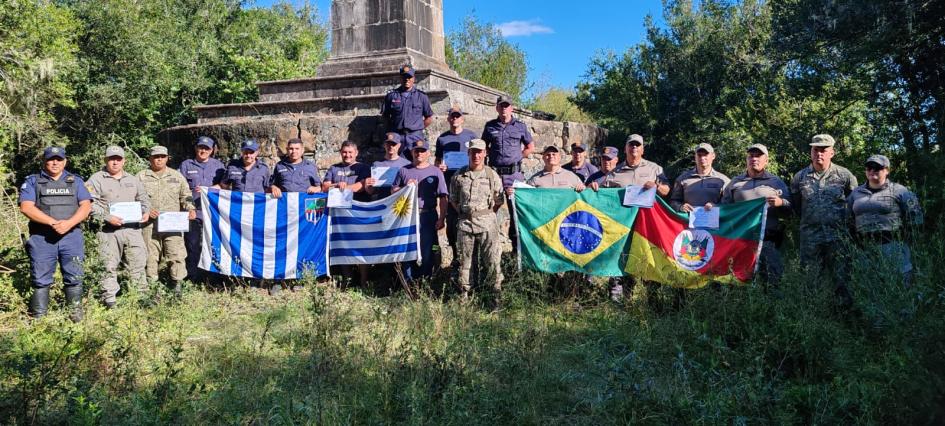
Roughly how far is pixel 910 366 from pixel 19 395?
5095mm

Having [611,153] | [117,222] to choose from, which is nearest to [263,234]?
[117,222]

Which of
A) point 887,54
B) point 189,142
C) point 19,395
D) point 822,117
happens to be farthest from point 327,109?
point 822,117

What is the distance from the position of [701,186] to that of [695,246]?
2.02 ft

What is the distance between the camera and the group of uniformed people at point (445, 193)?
597 cm

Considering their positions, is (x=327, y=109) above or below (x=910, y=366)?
above

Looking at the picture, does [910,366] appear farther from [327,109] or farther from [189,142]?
[189,142]

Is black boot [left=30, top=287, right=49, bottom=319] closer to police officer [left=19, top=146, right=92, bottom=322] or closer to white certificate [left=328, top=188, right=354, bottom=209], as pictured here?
police officer [left=19, top=146, right=92, bottom=322]

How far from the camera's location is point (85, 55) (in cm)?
1647

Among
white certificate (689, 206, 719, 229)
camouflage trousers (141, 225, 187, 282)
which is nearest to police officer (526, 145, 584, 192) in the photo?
white certificate (689, 206, 719, 229)

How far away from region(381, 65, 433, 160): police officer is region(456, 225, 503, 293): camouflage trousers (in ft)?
6.74

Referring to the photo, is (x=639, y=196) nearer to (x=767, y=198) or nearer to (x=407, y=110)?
(x=767, y=198)

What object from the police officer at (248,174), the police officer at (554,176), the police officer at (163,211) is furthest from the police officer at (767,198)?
the police officer at (163,211)

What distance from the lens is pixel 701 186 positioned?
21.5 ft

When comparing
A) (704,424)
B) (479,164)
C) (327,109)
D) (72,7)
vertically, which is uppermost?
(72,7)
